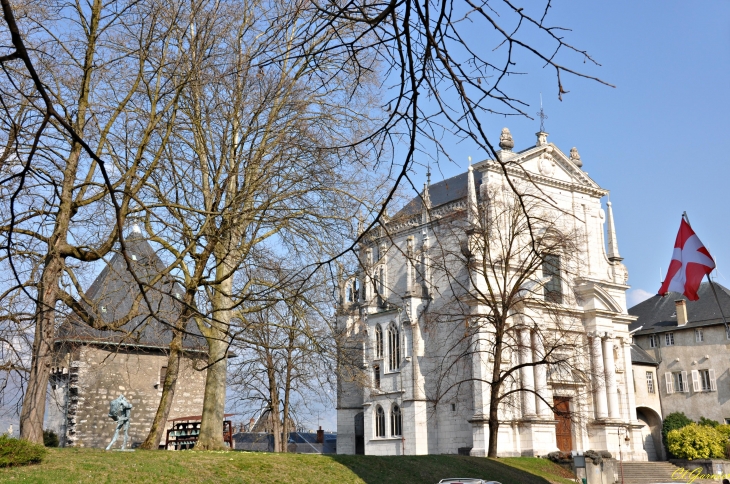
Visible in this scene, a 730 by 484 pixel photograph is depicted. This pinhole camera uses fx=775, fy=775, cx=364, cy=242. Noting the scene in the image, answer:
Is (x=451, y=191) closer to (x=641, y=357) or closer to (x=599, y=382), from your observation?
(x=599, y=382)

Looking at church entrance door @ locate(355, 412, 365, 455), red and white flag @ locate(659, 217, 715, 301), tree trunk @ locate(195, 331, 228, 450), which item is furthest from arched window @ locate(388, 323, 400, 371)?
red and white flag @ locate(659, 217, 715, 301)

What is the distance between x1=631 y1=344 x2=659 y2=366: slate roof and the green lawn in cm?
2599

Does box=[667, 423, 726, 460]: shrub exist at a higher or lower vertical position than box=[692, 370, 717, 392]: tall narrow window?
lower

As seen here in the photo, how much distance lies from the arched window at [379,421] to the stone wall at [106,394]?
1021cm

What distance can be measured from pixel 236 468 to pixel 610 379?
26959 millimetres

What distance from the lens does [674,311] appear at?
49.7 meters

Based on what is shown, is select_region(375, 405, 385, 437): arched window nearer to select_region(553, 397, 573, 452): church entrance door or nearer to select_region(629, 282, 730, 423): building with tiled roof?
select_region(553, 397, 573, 452): church entrance door

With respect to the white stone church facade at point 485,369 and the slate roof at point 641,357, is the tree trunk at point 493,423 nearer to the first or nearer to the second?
the white stone church facade at point 485,369

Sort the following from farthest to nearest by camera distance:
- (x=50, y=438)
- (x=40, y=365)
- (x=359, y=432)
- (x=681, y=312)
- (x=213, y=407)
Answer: (x=681, y=312) < (x=359, y=432) < (x=50, y=438) < (x=213, y=407) < (x=40, y=365)

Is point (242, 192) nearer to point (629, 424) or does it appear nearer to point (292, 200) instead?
point (292, 200)

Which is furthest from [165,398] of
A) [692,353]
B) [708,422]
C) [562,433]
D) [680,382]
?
[680,382]

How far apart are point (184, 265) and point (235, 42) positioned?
206 inches

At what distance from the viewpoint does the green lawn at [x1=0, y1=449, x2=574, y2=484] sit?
43.7 ft

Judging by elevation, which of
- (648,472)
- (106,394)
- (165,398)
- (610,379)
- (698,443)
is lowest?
(648,472)
